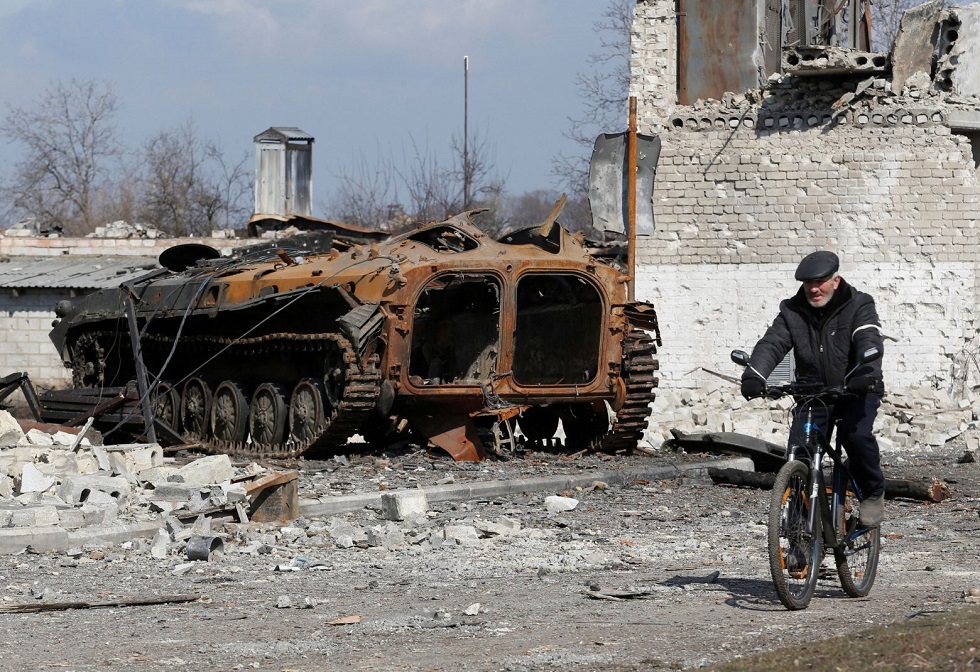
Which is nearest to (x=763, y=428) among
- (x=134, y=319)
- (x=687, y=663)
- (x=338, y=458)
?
(x=338, y=458)

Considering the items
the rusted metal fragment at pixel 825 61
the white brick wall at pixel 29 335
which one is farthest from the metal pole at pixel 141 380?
the white brick wall at pixel 29 335

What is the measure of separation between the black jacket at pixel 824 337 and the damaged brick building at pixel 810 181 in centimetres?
1373

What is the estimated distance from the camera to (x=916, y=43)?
21.3 meters

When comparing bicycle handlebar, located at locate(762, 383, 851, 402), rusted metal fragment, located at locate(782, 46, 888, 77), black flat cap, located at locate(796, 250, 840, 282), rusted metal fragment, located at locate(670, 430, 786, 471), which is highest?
rusted metal fragment, located at locate(782, 46, 888, 77)

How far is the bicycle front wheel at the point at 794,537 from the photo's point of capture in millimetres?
6668

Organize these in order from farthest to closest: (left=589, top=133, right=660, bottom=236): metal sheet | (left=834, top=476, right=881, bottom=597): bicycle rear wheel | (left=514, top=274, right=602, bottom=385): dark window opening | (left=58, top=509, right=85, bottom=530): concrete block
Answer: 1. (left=589, top=133, right=660, bottom=236): metal sheet
2. (left=514, top=274, right=602, bottom=385): dark window opening
3. (left=58, top=509, right=85, bottom=530): concrete block
4. (left=834, top=476, right=881, bottom=597): bicycle rear wheel

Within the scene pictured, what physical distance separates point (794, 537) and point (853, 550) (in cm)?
57

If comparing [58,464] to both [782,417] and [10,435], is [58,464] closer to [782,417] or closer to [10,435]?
[10,435]

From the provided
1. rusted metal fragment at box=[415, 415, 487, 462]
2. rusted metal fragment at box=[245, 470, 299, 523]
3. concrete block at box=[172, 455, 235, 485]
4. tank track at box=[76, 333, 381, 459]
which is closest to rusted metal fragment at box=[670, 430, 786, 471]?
rusted metal fragment at box=[415, 415, 487, 462]

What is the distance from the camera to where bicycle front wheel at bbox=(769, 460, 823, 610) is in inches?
263

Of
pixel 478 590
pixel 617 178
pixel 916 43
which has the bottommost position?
pixel 478 590

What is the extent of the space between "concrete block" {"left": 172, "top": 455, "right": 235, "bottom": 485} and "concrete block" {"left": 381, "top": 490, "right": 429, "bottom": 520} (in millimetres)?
1728

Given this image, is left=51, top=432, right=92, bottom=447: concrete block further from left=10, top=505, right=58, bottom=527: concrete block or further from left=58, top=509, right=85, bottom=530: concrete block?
left=10, top=505, right=58, bottom=527: concrete block

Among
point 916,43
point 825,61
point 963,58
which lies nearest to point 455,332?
point 825,61
